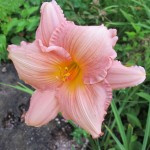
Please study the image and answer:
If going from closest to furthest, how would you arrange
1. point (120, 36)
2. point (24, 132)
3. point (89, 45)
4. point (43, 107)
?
point (89, 45), point (43, 107), point (24, 132), point (120, 36)

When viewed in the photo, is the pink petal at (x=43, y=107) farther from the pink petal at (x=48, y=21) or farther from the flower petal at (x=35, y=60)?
the pink petal at (x=48, y=21)

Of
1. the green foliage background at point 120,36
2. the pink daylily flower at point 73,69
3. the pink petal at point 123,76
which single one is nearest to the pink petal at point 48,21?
the pink daylily flower at point 73,69

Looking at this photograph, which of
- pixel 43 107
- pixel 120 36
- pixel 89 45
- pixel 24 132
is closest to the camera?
pixel 89 45

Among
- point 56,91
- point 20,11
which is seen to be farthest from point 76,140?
point 20,11

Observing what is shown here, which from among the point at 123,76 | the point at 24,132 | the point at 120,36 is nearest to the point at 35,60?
the point at 123,76

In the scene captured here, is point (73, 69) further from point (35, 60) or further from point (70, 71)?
point (35, 60)

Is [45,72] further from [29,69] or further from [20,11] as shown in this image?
[20,11]
